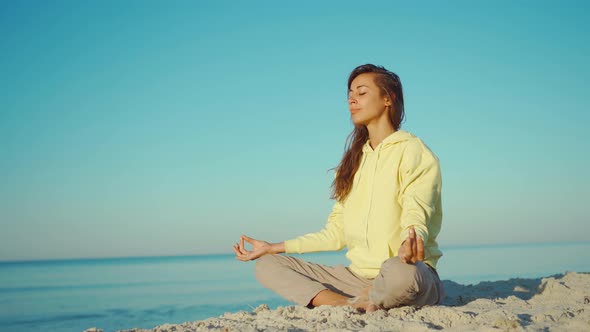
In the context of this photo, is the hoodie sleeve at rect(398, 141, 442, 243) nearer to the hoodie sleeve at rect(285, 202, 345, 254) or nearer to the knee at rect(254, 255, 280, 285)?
the hoodie sleeve at rect(285, 202, 345, 254)

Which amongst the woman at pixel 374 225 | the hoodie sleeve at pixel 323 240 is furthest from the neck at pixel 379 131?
the hoodie sleeve at pixel 323 240

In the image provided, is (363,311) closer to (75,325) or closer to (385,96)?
(385,96)

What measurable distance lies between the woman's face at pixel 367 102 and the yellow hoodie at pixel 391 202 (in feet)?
0.79

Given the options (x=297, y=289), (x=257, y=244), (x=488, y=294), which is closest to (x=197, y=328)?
(x=297, y=289)

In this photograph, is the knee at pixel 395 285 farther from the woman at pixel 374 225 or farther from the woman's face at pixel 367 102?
the woman's face at pixel 367 102

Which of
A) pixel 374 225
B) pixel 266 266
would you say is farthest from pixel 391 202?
pixel 266 266

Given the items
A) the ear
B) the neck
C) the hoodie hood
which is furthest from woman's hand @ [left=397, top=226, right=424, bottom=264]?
the ear

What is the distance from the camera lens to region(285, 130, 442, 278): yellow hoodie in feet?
11.0

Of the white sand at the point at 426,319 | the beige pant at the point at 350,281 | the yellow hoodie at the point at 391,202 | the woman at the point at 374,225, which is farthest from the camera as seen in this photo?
the yellow hoodie at the point at 391,202

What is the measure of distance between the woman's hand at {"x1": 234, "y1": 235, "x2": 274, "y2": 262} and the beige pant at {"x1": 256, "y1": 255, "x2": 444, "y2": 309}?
0.55 feet

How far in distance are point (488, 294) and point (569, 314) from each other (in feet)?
5.13

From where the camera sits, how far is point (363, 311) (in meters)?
3.28

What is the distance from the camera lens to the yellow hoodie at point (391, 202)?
336 cm

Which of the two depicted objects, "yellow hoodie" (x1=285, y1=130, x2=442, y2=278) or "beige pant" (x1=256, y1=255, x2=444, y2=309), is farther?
"yellow hoodie" (x1=285, y1=130, x2=442, y2=278)
